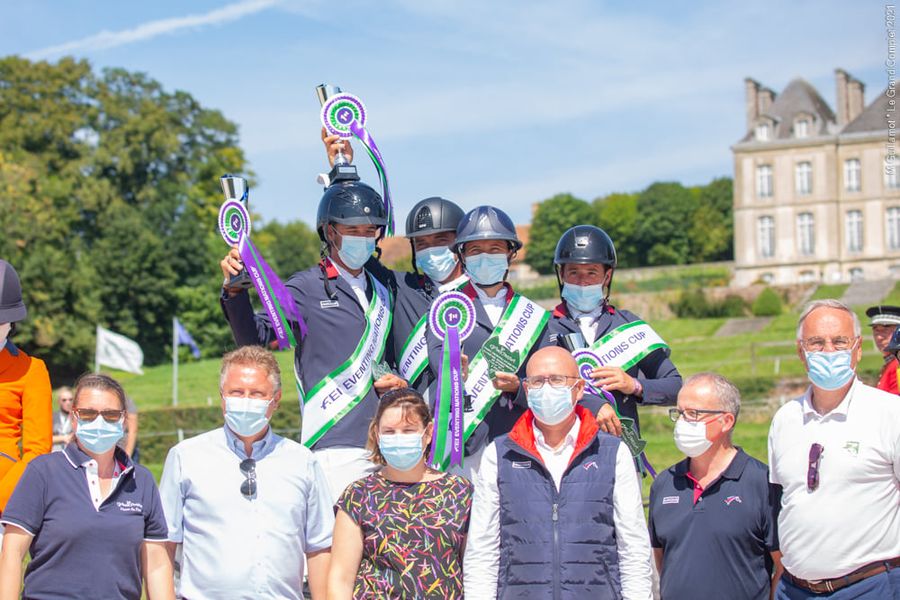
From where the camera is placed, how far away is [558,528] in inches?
201

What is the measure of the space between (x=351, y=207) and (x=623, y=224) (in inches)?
3469

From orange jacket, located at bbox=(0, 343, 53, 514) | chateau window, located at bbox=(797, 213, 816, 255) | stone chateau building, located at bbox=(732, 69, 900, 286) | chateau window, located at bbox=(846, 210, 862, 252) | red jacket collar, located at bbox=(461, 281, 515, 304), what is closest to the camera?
orange jacket, located at bbox=(0, 343, 53, 514)

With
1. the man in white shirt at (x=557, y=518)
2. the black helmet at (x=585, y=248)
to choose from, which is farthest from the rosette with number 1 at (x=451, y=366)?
the black helmet at (x=585, y=248)

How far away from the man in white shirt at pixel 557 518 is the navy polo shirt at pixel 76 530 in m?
1.55

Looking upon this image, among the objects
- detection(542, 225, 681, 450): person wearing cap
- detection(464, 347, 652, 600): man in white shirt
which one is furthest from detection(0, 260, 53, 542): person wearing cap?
detection(542, 225, 681, 450): person wearing cap

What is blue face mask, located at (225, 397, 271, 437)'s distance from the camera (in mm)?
5160

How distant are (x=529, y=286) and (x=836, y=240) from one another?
69.1 ft

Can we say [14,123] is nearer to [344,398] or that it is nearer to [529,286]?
[529,286]

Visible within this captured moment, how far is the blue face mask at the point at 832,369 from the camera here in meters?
5.23

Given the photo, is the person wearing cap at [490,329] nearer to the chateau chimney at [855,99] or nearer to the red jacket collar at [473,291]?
the red jacket collar at [473,291]

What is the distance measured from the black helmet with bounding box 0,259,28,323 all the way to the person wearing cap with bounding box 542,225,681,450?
117 inches

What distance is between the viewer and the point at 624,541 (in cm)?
517

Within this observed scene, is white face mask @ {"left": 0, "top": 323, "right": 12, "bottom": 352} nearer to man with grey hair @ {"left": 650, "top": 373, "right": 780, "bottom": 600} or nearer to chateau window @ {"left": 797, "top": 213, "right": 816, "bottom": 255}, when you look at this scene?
man with grey hair @ {"left": 650, "top": 373, "right": 780, "bottom": 600}

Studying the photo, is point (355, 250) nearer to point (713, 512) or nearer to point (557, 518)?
point (557, 518)
